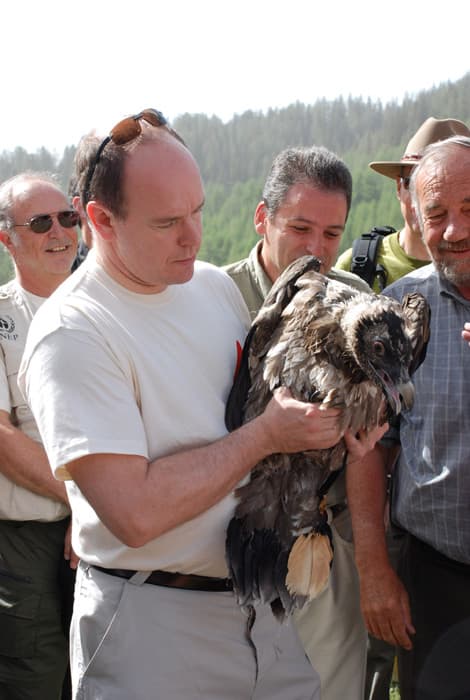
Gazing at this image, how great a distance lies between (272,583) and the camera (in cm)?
269

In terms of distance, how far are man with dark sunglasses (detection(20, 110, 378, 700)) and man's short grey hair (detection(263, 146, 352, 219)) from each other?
4.61 ft

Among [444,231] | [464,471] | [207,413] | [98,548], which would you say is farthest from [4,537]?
[444,231]

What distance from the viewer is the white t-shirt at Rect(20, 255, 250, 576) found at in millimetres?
2275

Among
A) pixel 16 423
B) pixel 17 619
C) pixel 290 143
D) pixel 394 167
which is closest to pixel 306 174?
pixel 16 423

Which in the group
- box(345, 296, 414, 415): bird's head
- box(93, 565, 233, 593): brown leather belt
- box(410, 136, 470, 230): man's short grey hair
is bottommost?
box(93, 565, 233, 593): brown leather belt

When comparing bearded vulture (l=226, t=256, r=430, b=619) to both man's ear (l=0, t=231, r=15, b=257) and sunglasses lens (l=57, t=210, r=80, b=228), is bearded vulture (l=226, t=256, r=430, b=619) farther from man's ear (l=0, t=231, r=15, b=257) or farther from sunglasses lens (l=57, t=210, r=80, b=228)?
man's ear (l=0, t=231, r=15, b=257)

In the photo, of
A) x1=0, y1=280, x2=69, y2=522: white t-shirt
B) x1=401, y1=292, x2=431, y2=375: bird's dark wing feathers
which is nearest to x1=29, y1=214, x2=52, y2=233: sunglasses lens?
x1=0, y1=280, x2=69, y2=522: white t-shirt

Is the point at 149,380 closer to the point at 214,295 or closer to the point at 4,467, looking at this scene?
the point at 214,295

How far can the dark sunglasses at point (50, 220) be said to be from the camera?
4547 millimetres

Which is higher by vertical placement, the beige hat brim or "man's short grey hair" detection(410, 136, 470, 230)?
"man's short grey hair" detection(410, 136, 470, 230)

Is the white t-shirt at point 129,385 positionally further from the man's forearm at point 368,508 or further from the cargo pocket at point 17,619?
the cargo pocket at point 17,619

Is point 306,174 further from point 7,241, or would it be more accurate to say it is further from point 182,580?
point 182,580

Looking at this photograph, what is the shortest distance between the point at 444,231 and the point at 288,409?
58.0 inches

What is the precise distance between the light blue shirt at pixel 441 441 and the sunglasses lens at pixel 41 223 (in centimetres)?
217
